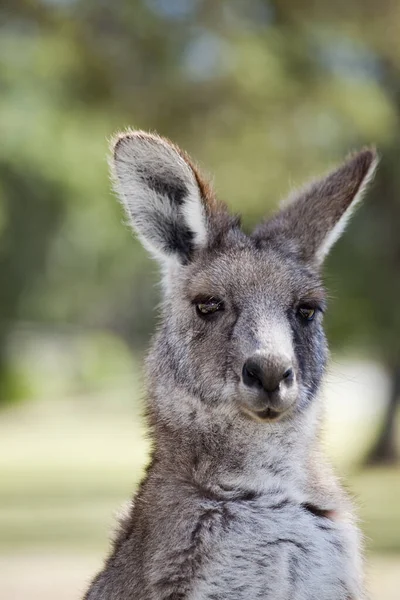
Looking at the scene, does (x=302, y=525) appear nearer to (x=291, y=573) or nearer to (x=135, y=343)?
(x=291, y=573)

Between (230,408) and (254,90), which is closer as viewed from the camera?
(230,408)

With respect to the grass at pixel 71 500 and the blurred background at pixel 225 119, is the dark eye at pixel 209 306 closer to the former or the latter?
the grass at pixel 71 500

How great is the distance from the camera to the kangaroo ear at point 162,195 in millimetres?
4348

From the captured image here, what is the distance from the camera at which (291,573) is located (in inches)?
153

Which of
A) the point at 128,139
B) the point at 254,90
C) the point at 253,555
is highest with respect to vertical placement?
the point at 254,90

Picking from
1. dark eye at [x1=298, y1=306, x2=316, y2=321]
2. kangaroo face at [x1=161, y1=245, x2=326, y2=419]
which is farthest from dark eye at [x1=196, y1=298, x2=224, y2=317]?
dark eye at [x1=298, y1=306, x2=316, y2=321]

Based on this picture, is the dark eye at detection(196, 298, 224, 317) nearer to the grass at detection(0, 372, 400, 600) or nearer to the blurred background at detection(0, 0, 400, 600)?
the grass at detection(0, 372, 400, 600)

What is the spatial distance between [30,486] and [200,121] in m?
5.72

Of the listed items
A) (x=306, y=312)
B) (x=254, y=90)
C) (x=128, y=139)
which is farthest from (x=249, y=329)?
(x=254, y=90)

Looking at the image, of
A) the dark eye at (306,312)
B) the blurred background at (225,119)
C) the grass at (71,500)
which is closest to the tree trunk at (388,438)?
the blurred background at (225,119)

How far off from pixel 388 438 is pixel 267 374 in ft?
46.8

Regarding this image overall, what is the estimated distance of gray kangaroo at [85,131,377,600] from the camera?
388 cm

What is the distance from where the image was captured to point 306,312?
14.3ft

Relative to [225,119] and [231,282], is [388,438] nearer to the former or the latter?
[225,119]
